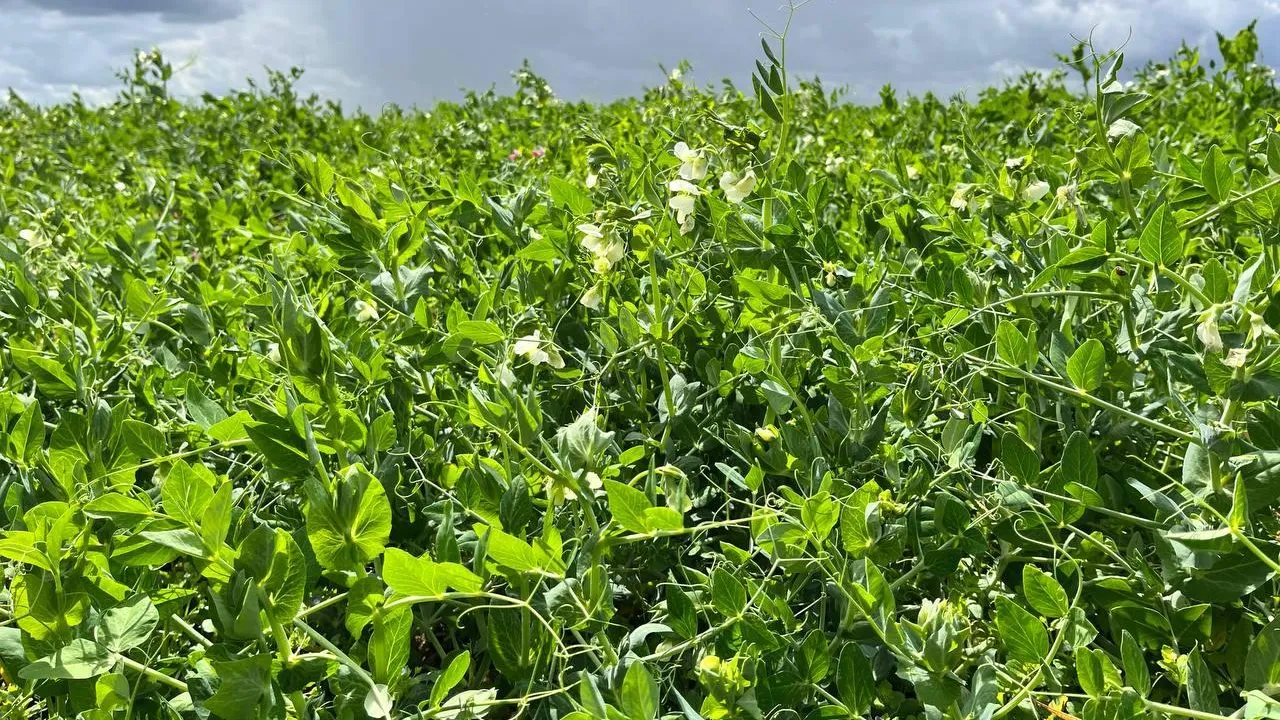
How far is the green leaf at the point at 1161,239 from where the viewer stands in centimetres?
109

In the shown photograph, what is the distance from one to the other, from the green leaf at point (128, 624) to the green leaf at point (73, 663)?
1cm

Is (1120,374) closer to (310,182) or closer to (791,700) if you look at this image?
(791,700)

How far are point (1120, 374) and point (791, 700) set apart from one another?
576 mm

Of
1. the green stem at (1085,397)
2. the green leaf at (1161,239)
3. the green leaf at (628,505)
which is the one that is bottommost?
the green leaf at (628,505)

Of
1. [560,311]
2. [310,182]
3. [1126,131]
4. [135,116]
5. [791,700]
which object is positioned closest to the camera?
[791,700]

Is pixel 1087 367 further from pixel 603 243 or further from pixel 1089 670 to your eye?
pixel 603 243

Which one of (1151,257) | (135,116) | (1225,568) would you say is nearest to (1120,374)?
(1151,257)

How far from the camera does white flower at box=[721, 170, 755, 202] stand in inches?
50.6

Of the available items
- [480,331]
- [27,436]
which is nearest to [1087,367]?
[480,331]

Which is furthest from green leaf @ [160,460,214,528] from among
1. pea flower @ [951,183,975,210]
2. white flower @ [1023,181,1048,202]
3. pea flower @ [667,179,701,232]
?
white flower @ [1023,181,1048,202]

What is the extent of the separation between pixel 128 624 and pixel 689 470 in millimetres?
685

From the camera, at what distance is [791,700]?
2.98 ft

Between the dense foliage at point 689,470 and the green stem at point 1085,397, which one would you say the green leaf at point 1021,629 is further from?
the green stem at point 1085,397

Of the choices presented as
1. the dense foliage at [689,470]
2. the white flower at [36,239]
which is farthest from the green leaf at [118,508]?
the white flower at [36,239]
